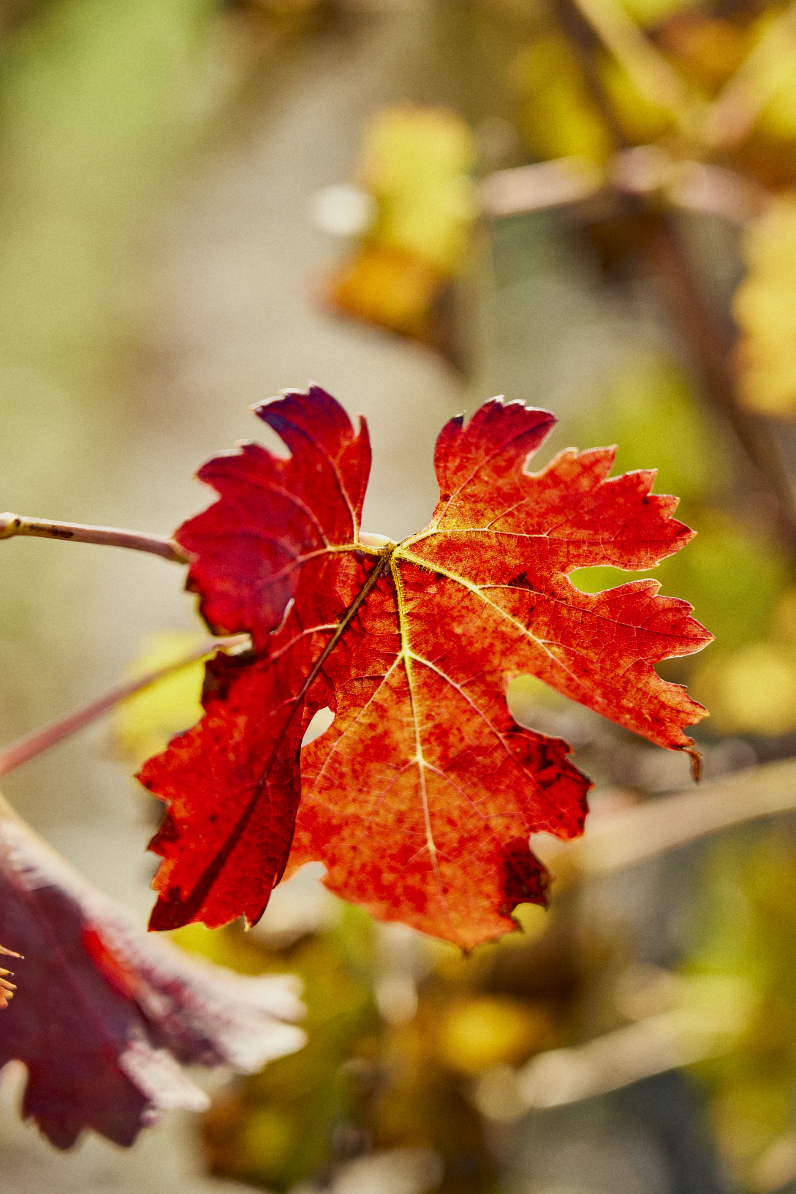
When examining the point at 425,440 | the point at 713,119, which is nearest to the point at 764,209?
the point at 713,119

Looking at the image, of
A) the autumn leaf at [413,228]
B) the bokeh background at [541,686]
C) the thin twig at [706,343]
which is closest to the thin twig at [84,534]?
the bokeh background at [541,686]

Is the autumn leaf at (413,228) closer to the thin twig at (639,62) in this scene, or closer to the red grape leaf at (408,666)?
the thin twig at (639,62)

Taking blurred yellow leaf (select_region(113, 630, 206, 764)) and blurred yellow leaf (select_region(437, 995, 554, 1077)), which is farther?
blurred yellow leaf (select_region(437, 995, 554, 1077))

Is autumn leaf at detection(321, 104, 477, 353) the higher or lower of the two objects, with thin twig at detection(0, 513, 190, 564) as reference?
higher

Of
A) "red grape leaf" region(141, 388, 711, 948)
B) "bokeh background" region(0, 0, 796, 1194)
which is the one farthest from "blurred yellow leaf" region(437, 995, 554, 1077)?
"red grape leaf" region(141, 388, 711, 948)

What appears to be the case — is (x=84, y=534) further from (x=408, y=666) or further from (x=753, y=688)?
(x=753, y=688)

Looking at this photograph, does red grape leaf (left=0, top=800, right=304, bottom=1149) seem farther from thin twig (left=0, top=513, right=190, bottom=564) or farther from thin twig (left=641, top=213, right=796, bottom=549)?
thin twig (left=641, top=213, right=796, bottom=549)

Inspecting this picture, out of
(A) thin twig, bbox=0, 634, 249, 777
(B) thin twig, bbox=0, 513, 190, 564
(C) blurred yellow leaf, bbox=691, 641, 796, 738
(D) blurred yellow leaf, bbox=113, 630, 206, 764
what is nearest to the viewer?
(B) thin twig, bbox=0, 513, 190, 564
